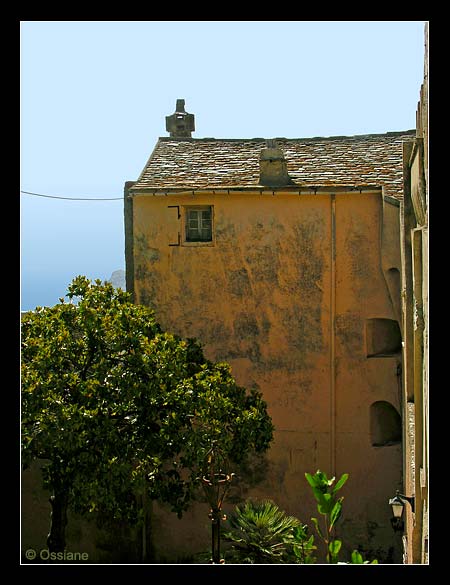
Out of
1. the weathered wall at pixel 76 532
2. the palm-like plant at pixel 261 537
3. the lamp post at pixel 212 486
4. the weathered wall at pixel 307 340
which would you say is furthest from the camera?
the weathered wall at pixel 307 340

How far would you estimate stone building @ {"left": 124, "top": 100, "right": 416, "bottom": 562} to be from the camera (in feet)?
71.4

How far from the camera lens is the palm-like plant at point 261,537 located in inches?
592

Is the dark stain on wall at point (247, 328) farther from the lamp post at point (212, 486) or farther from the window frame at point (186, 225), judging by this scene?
the lamp post at point (212, 486)

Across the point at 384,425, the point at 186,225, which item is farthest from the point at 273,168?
the point at 384,425

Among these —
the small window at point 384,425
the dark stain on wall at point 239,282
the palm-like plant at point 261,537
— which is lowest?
the palm-like plant at point 261,537

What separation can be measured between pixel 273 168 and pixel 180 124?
610 cm

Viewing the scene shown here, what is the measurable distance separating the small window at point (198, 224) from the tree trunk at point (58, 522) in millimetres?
7805

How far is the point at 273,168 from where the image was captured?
2191 centimetres

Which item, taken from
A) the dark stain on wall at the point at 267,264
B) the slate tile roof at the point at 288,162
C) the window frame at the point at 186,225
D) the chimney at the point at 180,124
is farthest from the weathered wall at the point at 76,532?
the chimney at the point at 180,124

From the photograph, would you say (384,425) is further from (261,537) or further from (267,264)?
(261,537)

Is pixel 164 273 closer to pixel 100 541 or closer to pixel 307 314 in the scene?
pixel 307 314

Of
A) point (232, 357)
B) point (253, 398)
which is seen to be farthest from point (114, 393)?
point (232, 357)

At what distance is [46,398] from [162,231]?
7.89m

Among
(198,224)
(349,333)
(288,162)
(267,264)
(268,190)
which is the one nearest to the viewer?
(268,190)
